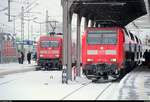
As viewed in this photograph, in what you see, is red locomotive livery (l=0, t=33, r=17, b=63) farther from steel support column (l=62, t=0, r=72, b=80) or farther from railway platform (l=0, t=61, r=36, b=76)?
steel support column (l=62, t=0, r=72, b=80)

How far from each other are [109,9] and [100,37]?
983 cm

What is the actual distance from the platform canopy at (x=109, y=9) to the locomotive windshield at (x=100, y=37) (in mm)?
1902

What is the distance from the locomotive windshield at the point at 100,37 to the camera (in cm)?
3272

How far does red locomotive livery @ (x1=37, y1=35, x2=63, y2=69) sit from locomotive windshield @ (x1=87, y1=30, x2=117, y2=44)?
17282 mm

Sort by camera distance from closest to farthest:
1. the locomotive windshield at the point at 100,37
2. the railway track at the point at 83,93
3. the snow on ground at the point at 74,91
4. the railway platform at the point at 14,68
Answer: the railway track at the point at 83,93, the snow on ground at the point at 74,91, the locomotive windshield at the point at 100,37, the railway platform at the point at 14,68

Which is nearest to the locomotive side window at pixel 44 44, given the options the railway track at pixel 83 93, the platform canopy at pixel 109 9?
the platform canopy at pixel 109 9

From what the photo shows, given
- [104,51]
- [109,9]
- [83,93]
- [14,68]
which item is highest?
[109,9]

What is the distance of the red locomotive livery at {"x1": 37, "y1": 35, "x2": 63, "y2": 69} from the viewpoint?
5025 centimetres

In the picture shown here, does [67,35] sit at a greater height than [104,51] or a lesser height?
Result: greater

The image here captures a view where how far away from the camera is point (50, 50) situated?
50.4m

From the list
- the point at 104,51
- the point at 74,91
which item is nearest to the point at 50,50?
the point at 104,51

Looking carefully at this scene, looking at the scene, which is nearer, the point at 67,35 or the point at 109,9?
the point at 67,35

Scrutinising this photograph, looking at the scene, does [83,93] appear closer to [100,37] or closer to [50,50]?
[100,37]

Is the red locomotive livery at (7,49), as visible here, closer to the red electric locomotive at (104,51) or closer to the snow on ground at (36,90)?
the red electric locomotive at (104,51)
